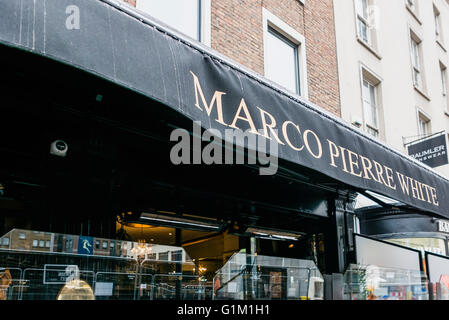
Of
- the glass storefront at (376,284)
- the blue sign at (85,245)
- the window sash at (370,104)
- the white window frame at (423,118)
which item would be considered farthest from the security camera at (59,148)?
the white window frame at (423,118)

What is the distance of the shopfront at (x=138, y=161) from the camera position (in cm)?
285

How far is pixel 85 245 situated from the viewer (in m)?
3.63

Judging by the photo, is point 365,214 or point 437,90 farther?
point 437,90

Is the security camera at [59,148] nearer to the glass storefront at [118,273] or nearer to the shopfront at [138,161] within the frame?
the shopfront at [138,161]

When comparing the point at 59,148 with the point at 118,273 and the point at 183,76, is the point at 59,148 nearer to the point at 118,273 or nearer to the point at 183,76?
the point at 118,273

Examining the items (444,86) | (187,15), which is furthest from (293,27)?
(444,86)

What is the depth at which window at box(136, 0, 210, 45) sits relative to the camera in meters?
6.39

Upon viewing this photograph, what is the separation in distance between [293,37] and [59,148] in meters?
5.78

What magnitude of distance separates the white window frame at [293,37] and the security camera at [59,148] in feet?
15.0
